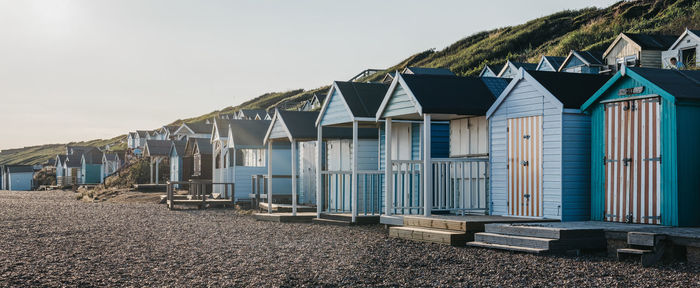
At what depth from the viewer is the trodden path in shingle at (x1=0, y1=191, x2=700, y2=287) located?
980cm

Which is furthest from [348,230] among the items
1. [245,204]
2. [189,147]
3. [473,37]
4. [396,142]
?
[473,37]

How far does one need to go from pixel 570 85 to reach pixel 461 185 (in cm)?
356

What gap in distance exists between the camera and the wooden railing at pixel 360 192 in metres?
19.0

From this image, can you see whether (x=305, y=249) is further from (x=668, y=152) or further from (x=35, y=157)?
(x=35, y=157)

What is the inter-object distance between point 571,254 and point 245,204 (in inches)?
807

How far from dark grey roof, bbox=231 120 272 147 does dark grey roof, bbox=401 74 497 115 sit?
15.9 m

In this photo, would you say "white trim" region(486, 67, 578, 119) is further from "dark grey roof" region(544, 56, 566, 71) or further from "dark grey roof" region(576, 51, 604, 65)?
"dark grey roof" region(544, 56, 566, 71)

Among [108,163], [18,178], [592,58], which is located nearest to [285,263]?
[592,58]

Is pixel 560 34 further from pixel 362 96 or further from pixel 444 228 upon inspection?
pixel 444 228

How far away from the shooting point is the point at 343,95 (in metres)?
18.6

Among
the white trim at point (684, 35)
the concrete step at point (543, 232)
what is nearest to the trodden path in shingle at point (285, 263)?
the concrete step at point (543, 232)

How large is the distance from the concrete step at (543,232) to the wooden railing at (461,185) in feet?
8.74

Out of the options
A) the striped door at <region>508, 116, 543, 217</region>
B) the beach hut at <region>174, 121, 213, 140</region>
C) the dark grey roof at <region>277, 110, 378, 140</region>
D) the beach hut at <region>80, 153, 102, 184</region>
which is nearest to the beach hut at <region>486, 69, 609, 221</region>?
the striped door at <region>508, 116, 543, 217</region>

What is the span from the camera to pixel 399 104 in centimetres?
1641
